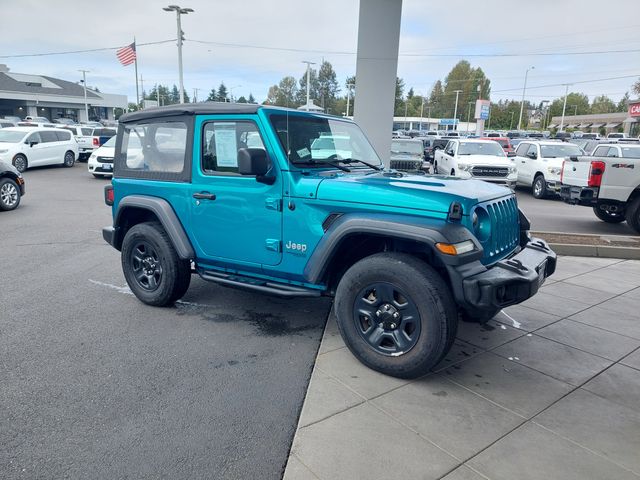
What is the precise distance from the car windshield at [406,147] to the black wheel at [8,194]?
11.7 metres

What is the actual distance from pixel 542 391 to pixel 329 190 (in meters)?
2.22

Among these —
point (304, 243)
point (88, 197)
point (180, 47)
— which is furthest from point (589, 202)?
point (180, 47)

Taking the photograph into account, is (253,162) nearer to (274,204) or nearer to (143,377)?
(274,204)

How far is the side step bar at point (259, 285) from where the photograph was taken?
4.12 metres

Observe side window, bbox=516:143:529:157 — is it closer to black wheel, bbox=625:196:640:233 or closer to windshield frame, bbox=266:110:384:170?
black wheel, bbox=625:196:640:233

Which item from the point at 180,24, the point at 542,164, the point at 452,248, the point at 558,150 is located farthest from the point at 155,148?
the point at 180,24

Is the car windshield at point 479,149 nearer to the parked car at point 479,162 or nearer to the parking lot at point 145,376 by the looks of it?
the parked car at point 479,162

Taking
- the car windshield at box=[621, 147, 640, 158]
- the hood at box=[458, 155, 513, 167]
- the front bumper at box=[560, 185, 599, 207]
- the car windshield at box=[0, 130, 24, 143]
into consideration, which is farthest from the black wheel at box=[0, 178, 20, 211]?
the car windshield at box=[621, 147, 640, 158]

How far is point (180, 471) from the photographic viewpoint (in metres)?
2.62

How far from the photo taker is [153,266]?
5066 mm

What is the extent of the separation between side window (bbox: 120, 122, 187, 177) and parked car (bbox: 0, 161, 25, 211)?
23.3 ft

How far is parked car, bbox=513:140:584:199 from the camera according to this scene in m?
14.9

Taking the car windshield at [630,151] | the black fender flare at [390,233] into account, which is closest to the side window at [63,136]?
the black fender flare at [390,233]

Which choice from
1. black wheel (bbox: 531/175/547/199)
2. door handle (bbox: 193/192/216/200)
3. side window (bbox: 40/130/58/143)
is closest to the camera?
door handle (bbox: 193/192/216/200)
